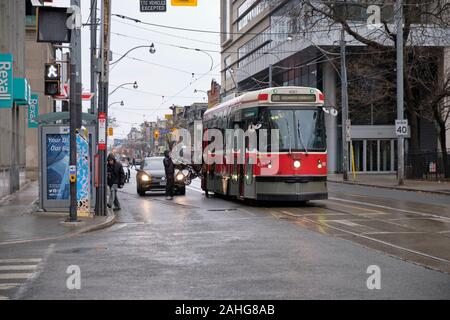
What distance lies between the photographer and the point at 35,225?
15977 millimetres

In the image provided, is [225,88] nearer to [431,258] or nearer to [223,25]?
[223,25]

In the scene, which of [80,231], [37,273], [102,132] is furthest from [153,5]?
[37,273]

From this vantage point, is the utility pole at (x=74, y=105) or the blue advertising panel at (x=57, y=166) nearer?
the utility pole at (x=74, y=105)

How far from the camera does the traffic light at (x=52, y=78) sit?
16.0 m

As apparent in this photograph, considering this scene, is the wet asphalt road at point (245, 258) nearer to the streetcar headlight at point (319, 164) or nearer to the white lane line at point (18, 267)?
the white lane line at point (18, 267)

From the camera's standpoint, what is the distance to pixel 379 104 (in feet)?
A: 171

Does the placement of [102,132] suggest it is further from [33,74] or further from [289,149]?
[33,74]

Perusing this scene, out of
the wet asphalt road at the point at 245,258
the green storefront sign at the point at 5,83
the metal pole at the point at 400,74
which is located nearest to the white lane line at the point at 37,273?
the wet asphalt road at the point at 245,258

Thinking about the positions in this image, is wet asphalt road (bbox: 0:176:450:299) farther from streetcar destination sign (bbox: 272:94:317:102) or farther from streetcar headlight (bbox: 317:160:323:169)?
streetcar destination sign (bbox: 272:94:317:102)

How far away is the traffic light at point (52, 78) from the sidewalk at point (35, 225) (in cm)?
331

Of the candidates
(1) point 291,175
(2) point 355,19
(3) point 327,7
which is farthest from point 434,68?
(1) point 291,175

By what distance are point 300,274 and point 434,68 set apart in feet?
143

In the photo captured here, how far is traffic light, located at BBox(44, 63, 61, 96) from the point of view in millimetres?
15969

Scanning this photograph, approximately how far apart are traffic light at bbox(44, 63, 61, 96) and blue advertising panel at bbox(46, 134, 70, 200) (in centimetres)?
307
